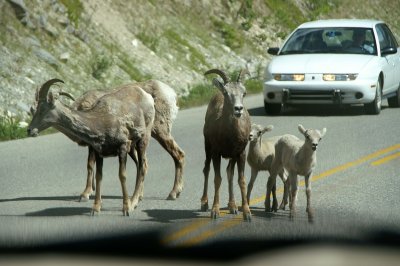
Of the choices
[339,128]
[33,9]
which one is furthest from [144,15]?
[339,128]

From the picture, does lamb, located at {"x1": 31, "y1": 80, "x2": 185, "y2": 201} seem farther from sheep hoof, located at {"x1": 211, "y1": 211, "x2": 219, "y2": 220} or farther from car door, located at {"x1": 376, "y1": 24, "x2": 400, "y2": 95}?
car door, located at {"x1": 376, "y1": 24, "x2": 400, "y2": 95}

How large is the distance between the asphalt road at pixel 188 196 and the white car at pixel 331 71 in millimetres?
1187

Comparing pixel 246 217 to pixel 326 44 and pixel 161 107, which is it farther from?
pixel 326 44

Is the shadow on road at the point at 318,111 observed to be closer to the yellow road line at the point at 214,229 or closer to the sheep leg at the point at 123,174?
the yellow road line at the point at 214,229

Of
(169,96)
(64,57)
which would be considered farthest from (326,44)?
(169,96)

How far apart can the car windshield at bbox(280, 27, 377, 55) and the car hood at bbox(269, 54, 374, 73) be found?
1.37ft

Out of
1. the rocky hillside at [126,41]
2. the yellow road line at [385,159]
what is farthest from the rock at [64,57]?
the yellow road line at [385,159]

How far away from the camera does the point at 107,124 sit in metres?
10.2

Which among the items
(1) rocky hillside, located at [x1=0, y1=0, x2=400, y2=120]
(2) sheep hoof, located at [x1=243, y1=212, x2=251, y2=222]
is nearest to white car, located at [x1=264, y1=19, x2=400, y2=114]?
(1) rocky hillside, located at [x1=0, y1=0, x2=400, y2=120]

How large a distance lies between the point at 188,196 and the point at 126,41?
16273 millimetres

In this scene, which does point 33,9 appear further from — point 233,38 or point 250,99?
point 233,38

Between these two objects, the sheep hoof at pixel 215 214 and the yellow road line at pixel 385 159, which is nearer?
the sheep hoof at pixel 215 214

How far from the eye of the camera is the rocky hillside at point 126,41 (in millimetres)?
22438

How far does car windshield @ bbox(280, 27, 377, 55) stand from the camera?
21.3 metres
